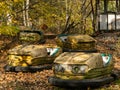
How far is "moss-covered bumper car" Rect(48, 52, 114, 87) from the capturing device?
9.15 metres

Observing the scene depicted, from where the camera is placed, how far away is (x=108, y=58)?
1072 cm

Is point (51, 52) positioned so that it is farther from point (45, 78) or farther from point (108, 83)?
point (108, 83)

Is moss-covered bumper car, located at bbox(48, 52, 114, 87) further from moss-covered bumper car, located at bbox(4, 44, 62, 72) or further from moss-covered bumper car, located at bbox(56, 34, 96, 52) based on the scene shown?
moss-covered bumper car, located at bbox(56, 34, 96, 52)

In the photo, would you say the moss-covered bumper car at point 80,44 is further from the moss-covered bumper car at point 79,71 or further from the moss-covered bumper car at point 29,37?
the moss-covered bumper car at point 79,71

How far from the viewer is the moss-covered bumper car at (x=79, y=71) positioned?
915 cm

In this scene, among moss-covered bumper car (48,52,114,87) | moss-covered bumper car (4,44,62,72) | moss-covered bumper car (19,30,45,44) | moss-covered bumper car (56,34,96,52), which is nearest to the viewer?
moss-covered bumper car (48,52,114,87)

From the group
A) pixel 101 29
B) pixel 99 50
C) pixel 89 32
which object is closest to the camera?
pixel 99 50

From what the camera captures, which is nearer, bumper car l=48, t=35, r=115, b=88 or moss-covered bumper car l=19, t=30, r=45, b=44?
bumper car l=48, t=35, r=115, b=88

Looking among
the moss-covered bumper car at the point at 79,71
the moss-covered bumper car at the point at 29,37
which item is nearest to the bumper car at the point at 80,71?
the moss-covered bumper car at the point at 79,71

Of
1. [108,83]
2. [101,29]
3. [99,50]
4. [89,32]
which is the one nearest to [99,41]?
[99,50]

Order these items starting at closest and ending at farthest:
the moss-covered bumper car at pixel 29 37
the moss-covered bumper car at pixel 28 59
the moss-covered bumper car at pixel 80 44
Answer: the moss-covered bumper car at pixel 28 59 < the moss-covered bumper car at pixel 80 44 < the moss-covered bumper car at pixel 29 37

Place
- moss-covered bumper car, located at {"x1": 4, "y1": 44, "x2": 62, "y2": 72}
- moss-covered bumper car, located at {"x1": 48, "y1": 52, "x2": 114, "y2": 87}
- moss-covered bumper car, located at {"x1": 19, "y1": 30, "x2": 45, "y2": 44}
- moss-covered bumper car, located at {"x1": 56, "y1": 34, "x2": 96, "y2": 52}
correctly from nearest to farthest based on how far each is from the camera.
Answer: moss-covered bumper car, located at {"x1": 48, "y1": 52, "x2": 114, "y2": 87} → moss-covered bumper car, located at {"x1": 4, "y1": 44, "x2": 62, "y2": 72} → moss-covered bumper car, located at {"x1": 56, "y1": 34, "x2": 96, "y2": 52} → moss-covered bumper car, located at {"x1": 19, "y1": 30, "x2": 45, "y2": 44}

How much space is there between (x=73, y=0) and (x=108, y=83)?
19.4 meters

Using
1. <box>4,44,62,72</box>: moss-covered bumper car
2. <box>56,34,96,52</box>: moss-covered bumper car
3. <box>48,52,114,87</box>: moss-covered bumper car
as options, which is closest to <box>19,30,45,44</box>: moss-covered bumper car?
<box>56,34,96,52</box>: moss-covered bumper car
